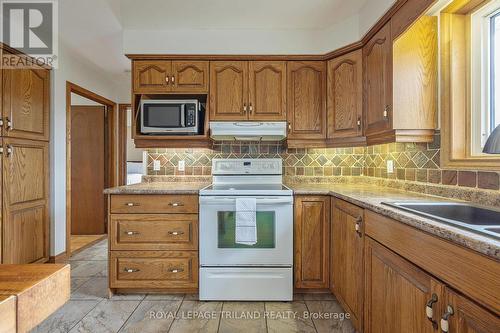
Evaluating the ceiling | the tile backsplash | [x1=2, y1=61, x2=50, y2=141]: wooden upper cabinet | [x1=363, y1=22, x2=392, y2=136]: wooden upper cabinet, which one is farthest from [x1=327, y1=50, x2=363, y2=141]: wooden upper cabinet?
[x1=2, y1=61, x2=50, y2=141]: wooden upper cabinet

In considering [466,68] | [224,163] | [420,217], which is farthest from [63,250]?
[466,68]

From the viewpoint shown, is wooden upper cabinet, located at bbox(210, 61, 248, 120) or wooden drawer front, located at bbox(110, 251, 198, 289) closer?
wooden drawer front, located at bbox(110, 251, 198, 289)

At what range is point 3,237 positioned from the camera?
2426mm

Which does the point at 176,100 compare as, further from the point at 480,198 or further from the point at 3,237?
the point at 480,198

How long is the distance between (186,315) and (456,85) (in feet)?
7.73

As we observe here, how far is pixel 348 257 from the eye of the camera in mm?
1876

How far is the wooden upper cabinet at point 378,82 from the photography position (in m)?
1.91

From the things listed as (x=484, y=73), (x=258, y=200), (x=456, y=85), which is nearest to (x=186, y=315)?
(x=258, y=200)

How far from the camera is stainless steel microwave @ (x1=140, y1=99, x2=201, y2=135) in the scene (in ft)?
8.16

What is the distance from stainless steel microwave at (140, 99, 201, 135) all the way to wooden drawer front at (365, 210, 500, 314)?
1.75 meters

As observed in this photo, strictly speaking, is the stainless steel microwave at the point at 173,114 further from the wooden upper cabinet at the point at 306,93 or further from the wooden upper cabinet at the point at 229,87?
the wooden upper cabinet at the point at 306,93

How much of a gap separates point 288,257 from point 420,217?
1272 mm

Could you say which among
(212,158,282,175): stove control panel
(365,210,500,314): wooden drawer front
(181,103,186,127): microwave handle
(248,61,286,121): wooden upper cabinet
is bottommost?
(365,210,500,314): wooden drawer front

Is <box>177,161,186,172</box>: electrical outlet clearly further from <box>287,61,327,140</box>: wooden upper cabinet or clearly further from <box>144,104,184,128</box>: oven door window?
<box>287,61,327,140</box>: wooden upper cabinet
